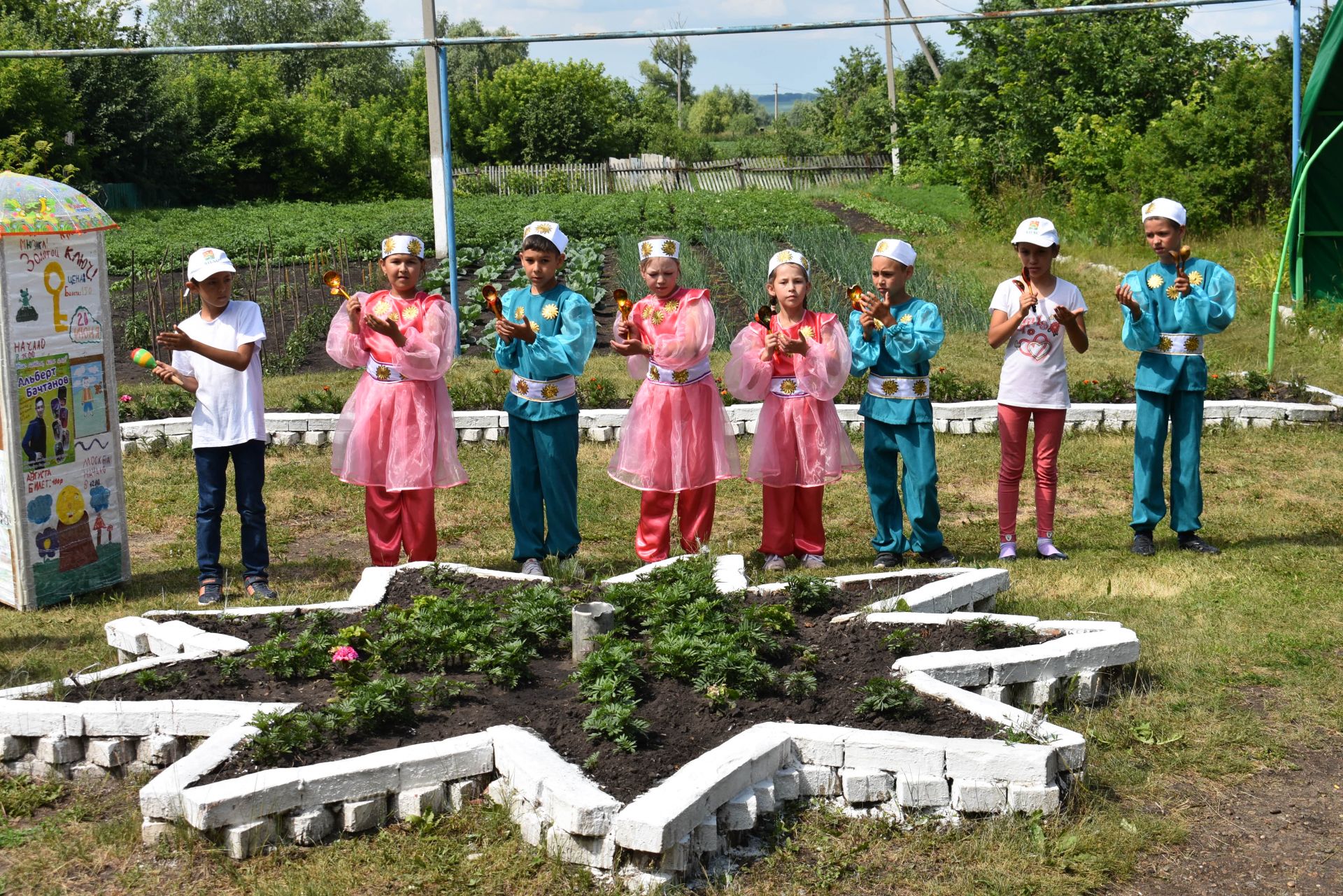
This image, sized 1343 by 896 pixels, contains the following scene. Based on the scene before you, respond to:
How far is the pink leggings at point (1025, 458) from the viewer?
7016mm

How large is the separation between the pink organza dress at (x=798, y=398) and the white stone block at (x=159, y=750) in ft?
10.8

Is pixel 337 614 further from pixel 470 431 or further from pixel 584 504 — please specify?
pixel 470 431

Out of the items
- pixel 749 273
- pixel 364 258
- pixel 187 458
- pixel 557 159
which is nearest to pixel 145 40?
pixel 557 159

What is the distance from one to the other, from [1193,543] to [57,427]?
614 centimetres

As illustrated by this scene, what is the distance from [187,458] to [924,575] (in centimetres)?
596

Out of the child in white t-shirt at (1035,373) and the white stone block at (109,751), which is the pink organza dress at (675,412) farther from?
the white stone block at (109,751)

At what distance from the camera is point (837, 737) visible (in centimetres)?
426

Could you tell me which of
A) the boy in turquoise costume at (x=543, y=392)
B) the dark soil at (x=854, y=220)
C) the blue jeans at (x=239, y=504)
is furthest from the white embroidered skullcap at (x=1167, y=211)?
the dark soil at (x=854, y=220)

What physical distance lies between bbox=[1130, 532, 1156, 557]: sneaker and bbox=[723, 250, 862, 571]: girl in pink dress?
5.44ft

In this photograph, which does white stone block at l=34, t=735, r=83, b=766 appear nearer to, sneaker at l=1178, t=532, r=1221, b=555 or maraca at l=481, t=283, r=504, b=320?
maraca at l=481, t=283, r=504, b=320

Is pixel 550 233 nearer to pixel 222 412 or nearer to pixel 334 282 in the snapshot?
pixel 334 282

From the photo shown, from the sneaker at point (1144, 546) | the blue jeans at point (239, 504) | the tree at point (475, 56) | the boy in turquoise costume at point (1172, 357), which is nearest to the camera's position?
the blue jeans at point (239, 504)

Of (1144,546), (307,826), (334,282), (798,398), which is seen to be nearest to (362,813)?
(307,826)

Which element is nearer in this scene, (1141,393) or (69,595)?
(69,595)
